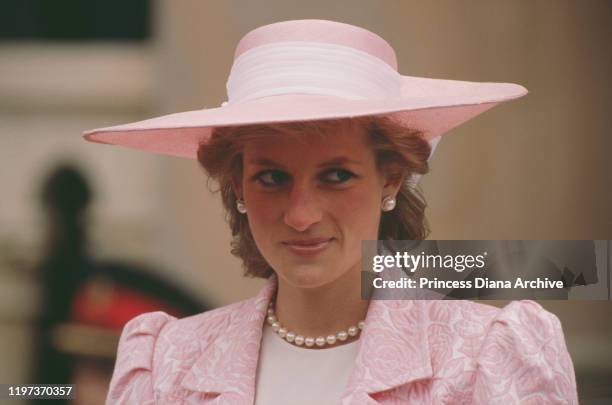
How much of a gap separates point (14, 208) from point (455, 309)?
1216mm

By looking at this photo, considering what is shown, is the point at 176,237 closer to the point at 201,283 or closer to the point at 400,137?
the point at 201,283

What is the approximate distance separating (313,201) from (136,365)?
40 centimetres

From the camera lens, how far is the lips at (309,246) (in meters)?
1.18

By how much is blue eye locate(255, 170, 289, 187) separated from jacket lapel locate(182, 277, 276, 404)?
0.22 meters

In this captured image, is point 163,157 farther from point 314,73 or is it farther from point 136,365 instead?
point 314,73

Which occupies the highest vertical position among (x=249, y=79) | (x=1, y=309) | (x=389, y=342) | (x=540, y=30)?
(x=540, y=30)

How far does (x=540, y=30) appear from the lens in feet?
6.32

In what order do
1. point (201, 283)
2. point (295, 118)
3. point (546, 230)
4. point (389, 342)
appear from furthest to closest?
point (201, 283) < point (546, 230) < point (389, 342) < point (295, 118)

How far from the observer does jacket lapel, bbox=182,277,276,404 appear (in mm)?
1249

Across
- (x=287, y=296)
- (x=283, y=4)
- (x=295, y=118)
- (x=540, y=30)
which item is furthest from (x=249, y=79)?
(x=540, y=30)

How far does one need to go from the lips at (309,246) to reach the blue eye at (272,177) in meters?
0.08

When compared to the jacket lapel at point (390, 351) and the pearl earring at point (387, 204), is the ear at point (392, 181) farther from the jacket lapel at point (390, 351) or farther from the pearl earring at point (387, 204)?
the jacket lapel at point (390, 351)

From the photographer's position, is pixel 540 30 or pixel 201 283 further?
pixel 201 283

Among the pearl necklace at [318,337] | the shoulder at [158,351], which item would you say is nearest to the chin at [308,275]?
the pearl necklace at [318,337]
